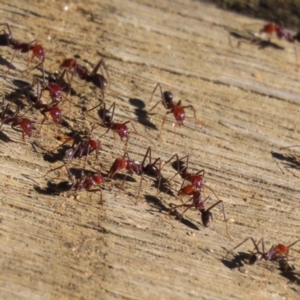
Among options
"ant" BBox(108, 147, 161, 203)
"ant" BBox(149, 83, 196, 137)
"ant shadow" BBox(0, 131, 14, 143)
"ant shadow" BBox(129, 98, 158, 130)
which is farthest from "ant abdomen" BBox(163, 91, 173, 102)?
"ant shadow" BBox(0, 131, 14, 143)

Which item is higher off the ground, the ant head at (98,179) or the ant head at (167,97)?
the ant head at (167,97)

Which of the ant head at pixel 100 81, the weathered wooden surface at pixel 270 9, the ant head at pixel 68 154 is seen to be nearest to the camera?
the ant head at pixel 68 154

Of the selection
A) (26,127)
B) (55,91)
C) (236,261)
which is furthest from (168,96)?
(236,261)

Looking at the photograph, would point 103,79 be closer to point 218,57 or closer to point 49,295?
point 218,57

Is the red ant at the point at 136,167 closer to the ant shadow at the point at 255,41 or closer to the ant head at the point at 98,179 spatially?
the ant head at the point at 98,179

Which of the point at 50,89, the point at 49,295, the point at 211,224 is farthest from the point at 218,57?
the point at 49,295

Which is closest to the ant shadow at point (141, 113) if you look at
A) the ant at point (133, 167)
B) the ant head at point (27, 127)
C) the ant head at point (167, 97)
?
the ant head at point (167, 97)
